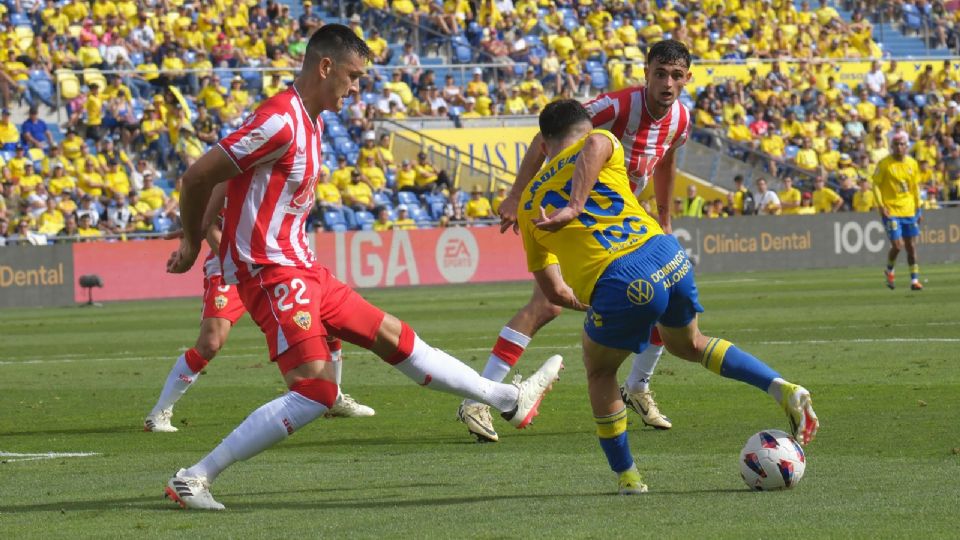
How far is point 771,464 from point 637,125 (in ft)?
11.0

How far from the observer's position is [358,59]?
7.55m

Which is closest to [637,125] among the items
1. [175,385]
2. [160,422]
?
[175,385]

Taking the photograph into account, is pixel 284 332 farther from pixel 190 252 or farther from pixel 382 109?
pixel 382 109

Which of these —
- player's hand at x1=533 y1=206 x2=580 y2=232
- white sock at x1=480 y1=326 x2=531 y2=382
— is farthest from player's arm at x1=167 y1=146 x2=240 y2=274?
white sock at x1=480 y1=326 x2=531 y2=382

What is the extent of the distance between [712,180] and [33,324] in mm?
19715

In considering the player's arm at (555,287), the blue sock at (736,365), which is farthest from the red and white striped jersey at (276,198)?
the blue sock at (736,365)

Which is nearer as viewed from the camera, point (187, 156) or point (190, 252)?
point (190, 252)

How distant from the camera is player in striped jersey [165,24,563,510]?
24.0ft

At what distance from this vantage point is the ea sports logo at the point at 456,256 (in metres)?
32.6

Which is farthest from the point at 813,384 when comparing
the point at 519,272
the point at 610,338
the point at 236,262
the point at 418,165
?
the point at 418,165

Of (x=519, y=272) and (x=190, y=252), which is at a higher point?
(x=190, y=252)

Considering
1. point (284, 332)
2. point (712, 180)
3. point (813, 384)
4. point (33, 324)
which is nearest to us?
point (284, 332)

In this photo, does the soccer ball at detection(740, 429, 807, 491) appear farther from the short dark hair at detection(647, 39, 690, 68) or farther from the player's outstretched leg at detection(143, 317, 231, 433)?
the player's outstretched leg at detection(143, 317, 231, 433)

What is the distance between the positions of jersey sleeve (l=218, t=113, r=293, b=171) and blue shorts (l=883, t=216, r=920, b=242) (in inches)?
799
